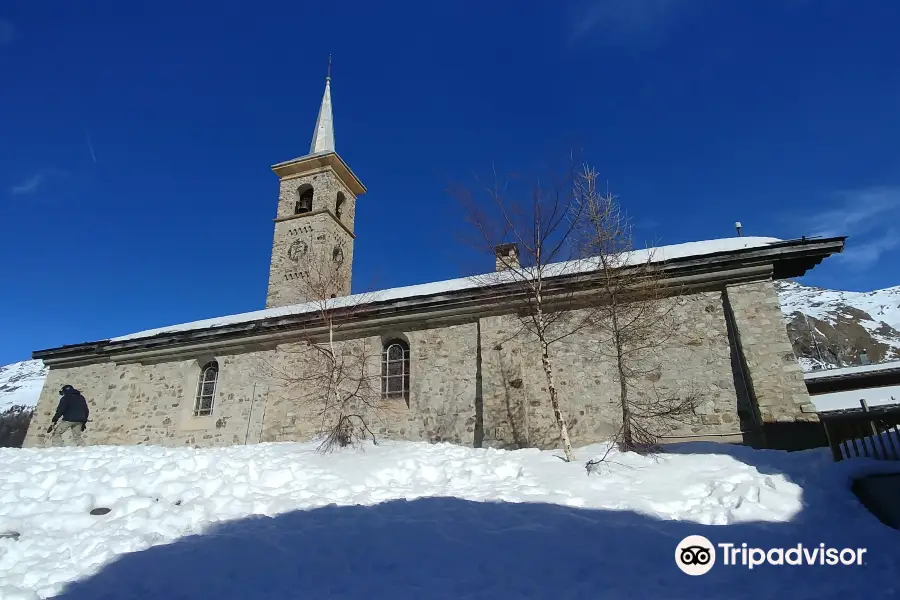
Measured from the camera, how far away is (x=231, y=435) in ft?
43.2

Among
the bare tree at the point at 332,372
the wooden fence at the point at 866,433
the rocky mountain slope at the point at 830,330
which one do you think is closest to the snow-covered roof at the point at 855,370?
the wooden fence at the point at 866,433

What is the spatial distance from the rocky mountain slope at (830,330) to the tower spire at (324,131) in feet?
117

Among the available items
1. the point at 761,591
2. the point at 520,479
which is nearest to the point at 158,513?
the point at 520,479

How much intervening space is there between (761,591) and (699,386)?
6.14m

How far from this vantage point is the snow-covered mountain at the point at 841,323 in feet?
155

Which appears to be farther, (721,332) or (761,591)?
(721,332)

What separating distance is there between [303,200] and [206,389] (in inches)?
573

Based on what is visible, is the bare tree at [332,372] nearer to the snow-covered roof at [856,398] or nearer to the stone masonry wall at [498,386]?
the stone masonry wall at [498,386]

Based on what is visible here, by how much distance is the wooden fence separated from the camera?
625 cm

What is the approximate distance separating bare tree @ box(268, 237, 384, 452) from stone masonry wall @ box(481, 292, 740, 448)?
3.01m

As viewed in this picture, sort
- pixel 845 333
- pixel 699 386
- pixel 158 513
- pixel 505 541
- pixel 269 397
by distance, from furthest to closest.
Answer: pixel 845 333, pixel 269 397, pixel 699 386, pixel 158 513, pixel 505 541

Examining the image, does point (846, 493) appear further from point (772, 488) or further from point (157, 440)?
point (157, 440)

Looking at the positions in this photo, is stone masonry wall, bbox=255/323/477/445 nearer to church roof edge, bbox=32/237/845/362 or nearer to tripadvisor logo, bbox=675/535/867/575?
church roof edge, bbox=32/237/845/362

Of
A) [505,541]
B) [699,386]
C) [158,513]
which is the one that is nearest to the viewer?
[505,541]
